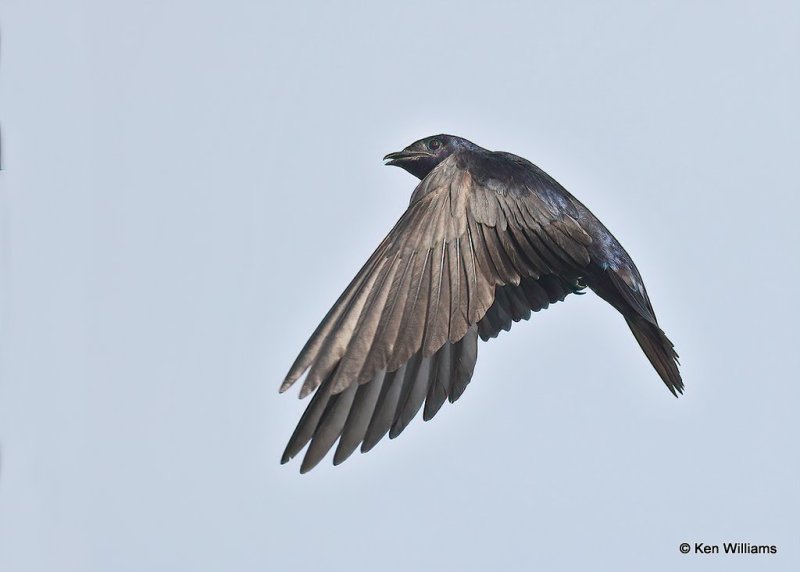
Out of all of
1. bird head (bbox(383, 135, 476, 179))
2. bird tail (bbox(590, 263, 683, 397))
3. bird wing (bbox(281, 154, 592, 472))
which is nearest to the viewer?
bird wing (bbox(281, 154, 592, 472))

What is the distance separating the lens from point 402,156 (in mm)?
11211

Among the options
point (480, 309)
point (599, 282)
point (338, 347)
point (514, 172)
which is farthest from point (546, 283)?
point (338, 347)

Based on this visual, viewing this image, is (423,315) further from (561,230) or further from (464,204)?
(561,230)

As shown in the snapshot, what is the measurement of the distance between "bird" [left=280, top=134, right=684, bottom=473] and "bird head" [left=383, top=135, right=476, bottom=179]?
3.77ft

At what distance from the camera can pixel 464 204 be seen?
8.99 m

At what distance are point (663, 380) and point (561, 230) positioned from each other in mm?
1497

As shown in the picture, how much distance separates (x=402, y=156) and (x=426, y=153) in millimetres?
206

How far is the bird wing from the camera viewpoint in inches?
315

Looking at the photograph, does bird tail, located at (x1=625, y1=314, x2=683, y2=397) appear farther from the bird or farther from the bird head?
the bird head

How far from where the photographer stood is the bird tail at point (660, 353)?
32.6 feet

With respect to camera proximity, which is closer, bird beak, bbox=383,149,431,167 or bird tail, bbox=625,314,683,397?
bird tail, bbox=625,314,683,397

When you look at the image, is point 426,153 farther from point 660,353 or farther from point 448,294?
point 448,294

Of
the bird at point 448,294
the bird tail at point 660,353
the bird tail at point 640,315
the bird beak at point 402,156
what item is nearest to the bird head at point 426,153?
the bird beak at point 402,156

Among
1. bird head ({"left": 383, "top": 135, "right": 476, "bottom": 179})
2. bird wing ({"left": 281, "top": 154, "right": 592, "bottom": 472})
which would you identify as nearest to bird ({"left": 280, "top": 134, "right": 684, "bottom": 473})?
bird wing ({"left": 281, "top": 154, "right": 592, "bottom": 472})
